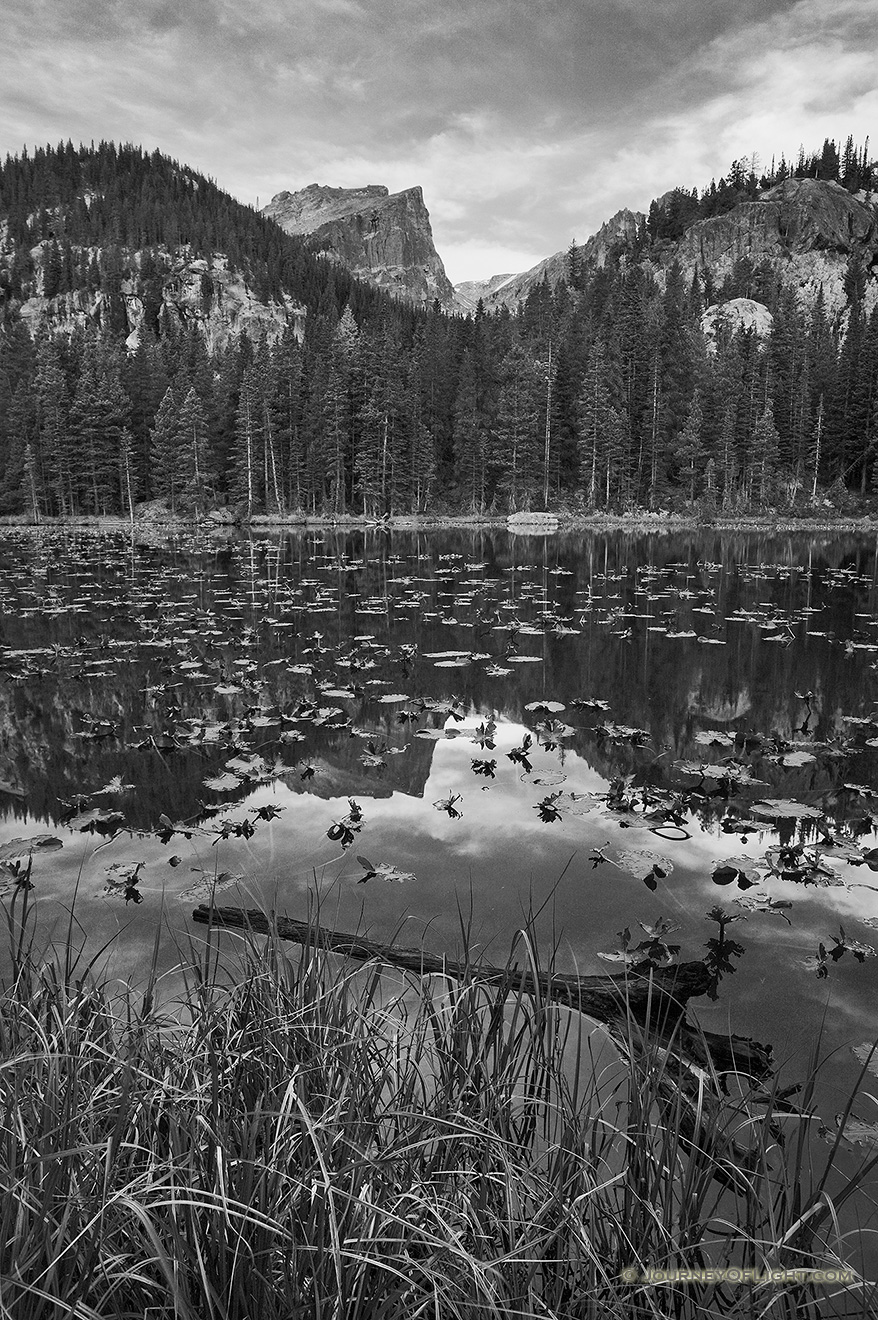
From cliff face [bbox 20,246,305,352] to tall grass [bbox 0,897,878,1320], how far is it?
137 m

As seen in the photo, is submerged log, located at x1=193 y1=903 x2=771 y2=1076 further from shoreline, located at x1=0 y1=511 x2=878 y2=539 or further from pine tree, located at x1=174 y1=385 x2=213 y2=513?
pine tree, located at x1=174 y1=385 x2=213 y2=513

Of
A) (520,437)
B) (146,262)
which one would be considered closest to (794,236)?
(520,437)

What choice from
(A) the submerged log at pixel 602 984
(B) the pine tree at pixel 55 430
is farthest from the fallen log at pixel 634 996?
(B) the pine tree at pixel 55 430

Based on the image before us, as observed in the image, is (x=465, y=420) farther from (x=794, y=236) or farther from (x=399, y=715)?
(x=794, y=236)

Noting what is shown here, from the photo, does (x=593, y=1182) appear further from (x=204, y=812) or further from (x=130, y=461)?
(x=130, y=461)

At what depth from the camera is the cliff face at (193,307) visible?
125 m

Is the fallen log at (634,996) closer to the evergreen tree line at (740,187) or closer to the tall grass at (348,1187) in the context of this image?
the tall grass at (348,1187)

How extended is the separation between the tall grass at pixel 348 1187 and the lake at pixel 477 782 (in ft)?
1.70

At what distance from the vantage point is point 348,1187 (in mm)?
1841

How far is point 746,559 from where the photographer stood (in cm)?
2841

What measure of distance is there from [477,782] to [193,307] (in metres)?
143

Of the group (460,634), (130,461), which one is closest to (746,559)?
(460,634)

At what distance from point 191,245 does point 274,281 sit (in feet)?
61.5

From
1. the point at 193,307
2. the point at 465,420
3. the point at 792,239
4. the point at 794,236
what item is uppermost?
the point at 794,236
